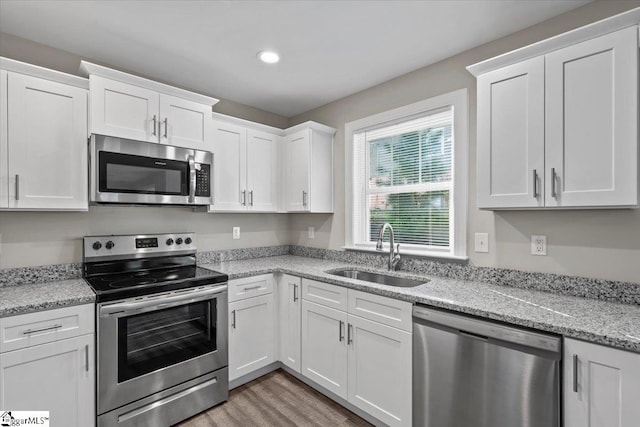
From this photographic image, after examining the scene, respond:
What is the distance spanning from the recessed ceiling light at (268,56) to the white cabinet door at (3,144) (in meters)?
1.51

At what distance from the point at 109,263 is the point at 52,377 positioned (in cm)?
84

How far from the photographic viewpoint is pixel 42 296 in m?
1.76

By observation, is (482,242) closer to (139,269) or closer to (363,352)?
(363,352)

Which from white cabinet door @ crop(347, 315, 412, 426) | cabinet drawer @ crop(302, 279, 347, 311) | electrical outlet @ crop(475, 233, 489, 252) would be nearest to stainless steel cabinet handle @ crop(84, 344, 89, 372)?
cabinet drawer @ crop(302, 279, 347, 311)

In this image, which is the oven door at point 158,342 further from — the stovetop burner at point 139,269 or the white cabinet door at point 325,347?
the white cabinet door at point 325,347

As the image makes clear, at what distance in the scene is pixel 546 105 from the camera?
1653 mm

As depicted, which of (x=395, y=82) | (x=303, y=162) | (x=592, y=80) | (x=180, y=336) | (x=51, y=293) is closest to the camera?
(x=592, y=80)

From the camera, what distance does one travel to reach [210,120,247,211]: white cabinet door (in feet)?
9.17

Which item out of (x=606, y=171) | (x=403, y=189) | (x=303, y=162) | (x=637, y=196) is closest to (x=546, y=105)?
(x=606, y=171)

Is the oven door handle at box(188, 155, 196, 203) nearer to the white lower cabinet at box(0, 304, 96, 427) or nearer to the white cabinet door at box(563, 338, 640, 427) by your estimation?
the white lower cabinet at box(0, 304, 96, 427)

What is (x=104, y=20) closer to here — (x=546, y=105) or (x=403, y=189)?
(x=403, y=189)

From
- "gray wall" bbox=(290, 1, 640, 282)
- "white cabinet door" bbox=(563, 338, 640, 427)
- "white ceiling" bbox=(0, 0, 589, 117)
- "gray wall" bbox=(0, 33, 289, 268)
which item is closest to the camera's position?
"white cabinet door" bbox=(563, 338, 640, 427)

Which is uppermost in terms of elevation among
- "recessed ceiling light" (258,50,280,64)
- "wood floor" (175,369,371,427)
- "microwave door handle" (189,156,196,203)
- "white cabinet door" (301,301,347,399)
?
"recessed ceiling light" (258,50,280,64)

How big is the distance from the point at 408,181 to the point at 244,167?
59.5 inches
